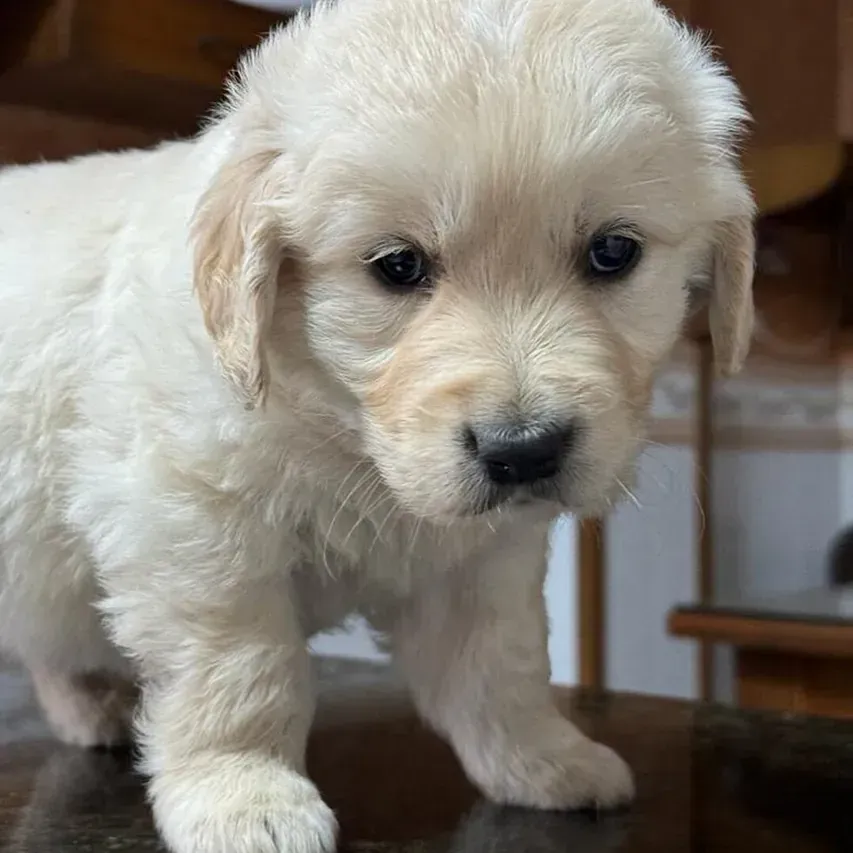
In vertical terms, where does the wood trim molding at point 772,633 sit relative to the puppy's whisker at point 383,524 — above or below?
below

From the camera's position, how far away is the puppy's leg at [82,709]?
Result: 6.25ft

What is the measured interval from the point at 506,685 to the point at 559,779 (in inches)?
5.1

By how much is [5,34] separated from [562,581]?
223 cm

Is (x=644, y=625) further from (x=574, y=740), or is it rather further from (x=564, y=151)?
(x=564, y=151)

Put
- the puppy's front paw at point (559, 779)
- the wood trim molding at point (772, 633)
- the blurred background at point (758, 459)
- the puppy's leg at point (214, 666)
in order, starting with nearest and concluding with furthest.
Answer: the puppy's leg at point (214, 666)
the puppy's front paw at point (559, 779)
the wood trim molding at point (772, 633)
the blurred background at point (758, 459)

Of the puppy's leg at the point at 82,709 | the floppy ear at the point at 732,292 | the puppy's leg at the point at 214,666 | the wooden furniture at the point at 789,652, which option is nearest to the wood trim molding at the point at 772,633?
the wooden furniture at the point at 789,652

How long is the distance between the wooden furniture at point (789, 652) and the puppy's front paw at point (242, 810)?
4.61 ft

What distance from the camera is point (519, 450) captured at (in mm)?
1149

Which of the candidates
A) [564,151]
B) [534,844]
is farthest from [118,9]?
[534,844]

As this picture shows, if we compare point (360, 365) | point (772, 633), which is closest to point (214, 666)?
point (360, 365)

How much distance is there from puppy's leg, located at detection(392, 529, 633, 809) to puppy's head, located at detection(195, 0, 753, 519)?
341 mm

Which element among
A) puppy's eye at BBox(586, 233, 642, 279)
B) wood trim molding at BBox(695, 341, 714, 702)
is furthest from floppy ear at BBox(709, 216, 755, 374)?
wood trim molding at BBox(695, 341, 714, 702)

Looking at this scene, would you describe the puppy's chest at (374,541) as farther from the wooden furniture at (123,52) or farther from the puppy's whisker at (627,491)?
the wooden furniture at (123,52)

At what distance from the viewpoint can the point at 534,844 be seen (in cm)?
140
